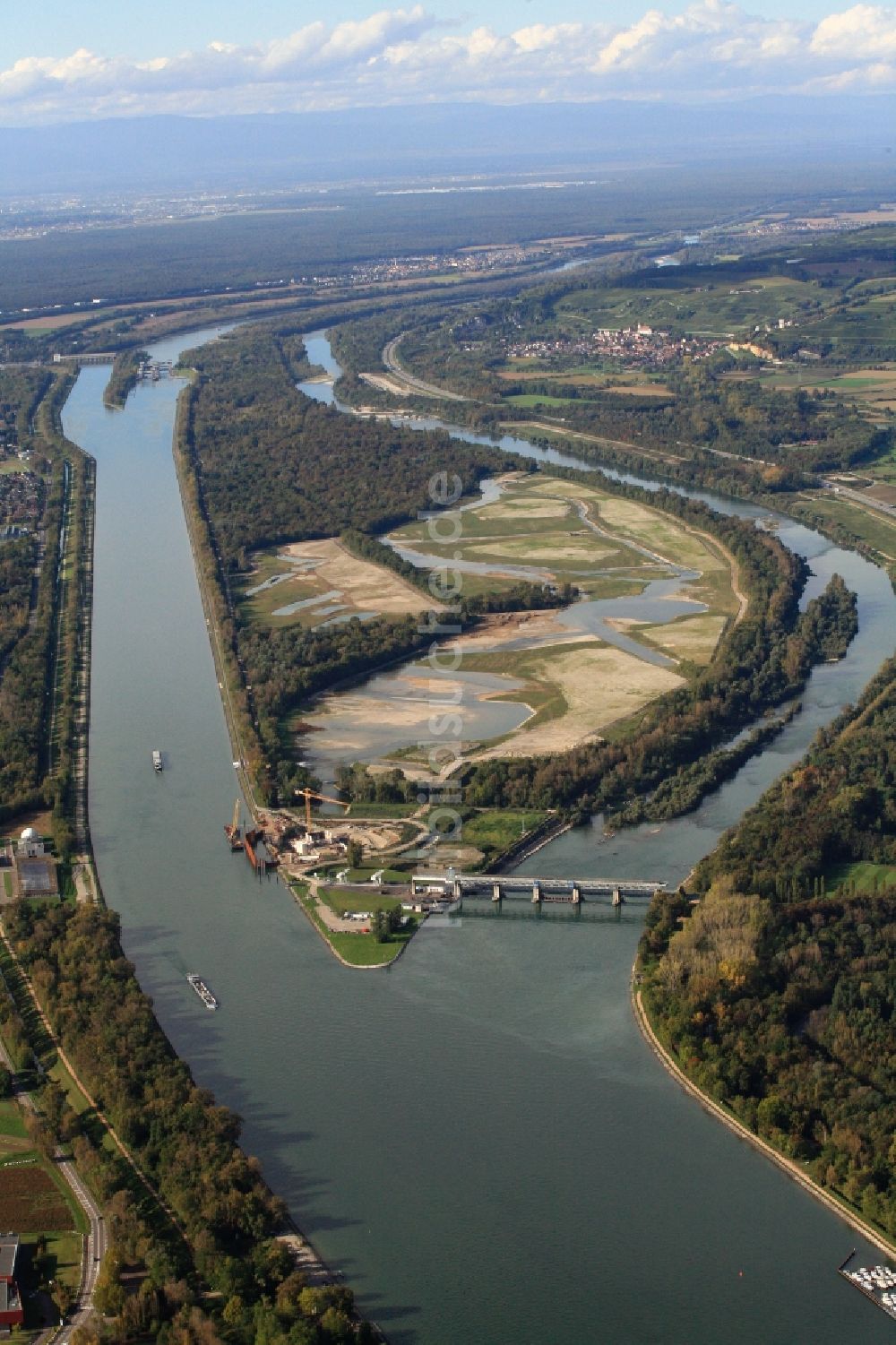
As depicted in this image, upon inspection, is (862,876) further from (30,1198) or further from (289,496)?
(289,496)

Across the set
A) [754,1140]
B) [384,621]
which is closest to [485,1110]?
[754,1140]

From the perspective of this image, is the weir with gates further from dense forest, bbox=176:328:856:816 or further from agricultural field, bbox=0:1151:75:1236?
agricultural field, bbox=0:1151:75:1236

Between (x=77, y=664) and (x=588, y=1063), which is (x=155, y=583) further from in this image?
(x=588, y=1063)

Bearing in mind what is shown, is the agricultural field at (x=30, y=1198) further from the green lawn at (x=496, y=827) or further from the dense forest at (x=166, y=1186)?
the green lawn at (x=496, y=827)

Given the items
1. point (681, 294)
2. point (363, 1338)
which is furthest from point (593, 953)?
point (681, 294)

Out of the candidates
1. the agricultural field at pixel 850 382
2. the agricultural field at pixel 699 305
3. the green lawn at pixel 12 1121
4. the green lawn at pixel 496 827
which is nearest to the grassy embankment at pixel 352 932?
the green lawn at pixel 496 827

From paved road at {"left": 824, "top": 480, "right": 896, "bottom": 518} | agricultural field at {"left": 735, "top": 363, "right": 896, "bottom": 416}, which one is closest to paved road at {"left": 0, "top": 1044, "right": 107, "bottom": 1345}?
paved road at {"left": 824, "top": 480, "right": 896, "bottom": 518}
